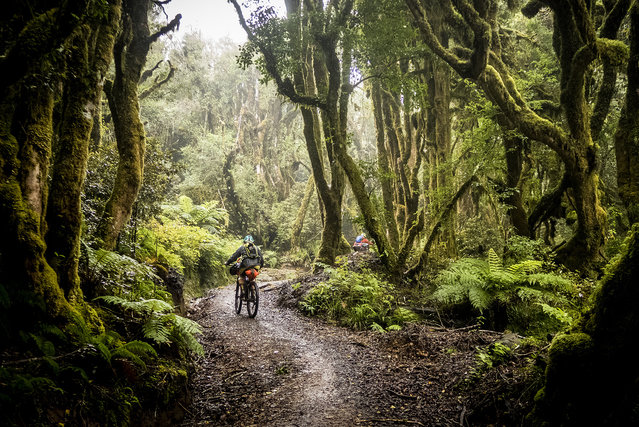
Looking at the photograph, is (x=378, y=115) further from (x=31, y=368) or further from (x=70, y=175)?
(x=31, y=368)

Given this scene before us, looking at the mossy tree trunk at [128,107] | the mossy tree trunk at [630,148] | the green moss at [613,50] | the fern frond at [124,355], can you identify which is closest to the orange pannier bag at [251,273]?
the mossy tree trunk at [128,107]

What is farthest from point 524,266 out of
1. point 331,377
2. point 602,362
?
point 602,362

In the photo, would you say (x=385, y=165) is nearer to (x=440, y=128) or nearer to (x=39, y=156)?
(x=440, y=128)

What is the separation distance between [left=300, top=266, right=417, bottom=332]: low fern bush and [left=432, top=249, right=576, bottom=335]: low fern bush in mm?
1365

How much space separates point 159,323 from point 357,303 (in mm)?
5106

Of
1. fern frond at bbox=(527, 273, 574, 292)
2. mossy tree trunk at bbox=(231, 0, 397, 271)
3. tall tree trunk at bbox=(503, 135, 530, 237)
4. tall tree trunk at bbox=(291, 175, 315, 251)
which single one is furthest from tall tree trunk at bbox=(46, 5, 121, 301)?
tall tree trunk at bbox=(291, 175, 315, 251)

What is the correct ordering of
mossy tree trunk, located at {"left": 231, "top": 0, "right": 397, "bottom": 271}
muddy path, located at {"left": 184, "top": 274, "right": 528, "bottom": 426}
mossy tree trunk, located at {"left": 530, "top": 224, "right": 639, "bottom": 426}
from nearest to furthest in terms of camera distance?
mossy tree trunk, located at {"left": 530, "top": 224, "right": 639, "bottom": 426} → muddy path, located at {"left": 184, "top": 274, "right": 528, "bottom": 426} → mossy tree trunk, located at {"left": 231, "top": 0, "right": 397, "bottom": 271}

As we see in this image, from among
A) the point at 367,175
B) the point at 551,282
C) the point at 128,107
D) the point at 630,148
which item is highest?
the point at 128,107

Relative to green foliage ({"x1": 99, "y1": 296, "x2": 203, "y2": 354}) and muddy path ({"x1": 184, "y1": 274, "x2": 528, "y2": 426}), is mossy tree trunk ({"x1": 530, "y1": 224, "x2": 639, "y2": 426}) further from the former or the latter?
green foliage ({"x1": 99, "y1": 296, "x2": 203, "y2": 354})

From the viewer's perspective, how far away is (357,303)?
848cm

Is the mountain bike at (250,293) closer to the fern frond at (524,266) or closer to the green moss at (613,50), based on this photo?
the fern frond at (524,266)

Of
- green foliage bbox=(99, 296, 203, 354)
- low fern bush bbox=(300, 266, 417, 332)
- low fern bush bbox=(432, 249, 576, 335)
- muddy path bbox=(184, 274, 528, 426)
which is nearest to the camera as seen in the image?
muddy path bbox=(184, 274, 528, 426)

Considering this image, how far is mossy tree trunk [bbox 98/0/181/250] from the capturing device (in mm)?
6473

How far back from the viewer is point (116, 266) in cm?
501
